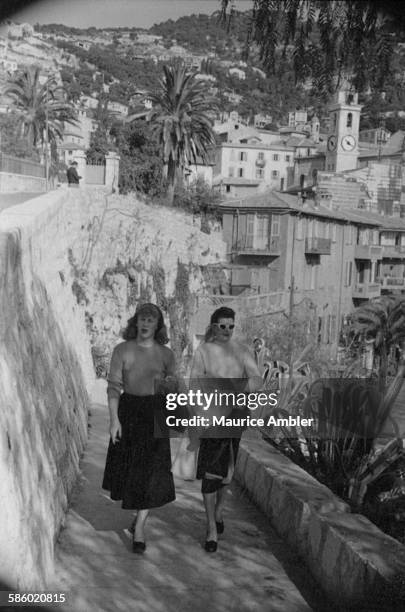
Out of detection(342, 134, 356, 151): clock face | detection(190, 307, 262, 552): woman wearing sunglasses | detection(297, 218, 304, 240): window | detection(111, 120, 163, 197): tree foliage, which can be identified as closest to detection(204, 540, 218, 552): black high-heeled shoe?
detection(190, 307, 262, 552): woman wearing sunglasses

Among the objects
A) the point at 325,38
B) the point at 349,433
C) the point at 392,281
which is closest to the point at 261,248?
the point at 392,281

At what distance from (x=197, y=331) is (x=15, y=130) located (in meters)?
14.8

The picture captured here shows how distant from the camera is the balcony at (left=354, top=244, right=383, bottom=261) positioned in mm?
8164

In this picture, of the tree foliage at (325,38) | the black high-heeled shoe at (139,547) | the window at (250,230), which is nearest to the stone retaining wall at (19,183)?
the window at (250,230)

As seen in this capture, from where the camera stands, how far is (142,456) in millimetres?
3756

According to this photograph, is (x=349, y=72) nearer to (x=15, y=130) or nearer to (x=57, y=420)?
(x=57, y=420)

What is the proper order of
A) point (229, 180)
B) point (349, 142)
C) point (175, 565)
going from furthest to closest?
point (229, 180) < point (349, 142) < point (175, 565)

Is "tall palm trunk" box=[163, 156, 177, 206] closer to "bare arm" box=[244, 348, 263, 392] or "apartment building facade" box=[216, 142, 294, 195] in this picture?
"apartment building facade" box=[216, 142, 294, 195]

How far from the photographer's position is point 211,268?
926cm

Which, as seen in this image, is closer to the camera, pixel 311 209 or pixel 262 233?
pixel 262 233

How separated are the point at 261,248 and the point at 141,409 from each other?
3.99 m

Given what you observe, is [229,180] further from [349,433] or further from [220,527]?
[220,527]

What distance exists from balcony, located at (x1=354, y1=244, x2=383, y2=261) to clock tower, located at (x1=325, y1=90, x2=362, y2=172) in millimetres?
980

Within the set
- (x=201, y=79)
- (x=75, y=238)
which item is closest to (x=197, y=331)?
(x=75, y=238)
